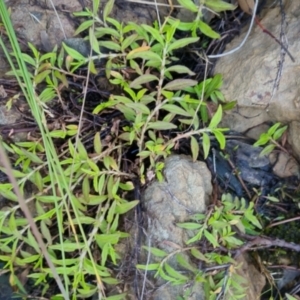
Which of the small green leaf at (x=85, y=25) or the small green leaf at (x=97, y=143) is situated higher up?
the small green leaf at (x=85, y=25)

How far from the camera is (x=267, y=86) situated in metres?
Answer: 1.55

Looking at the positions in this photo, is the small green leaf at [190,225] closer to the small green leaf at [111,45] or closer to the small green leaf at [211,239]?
the small green leaf at [211,239]

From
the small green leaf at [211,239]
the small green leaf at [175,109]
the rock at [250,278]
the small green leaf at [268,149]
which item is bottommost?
the rock at [250,278]

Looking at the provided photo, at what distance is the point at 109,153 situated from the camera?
1.54 meters

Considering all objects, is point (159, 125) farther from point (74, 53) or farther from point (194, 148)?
point (74, 53)

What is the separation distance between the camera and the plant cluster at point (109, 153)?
4.81 ft

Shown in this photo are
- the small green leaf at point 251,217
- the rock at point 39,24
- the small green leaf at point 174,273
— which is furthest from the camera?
the rock at point 39,24

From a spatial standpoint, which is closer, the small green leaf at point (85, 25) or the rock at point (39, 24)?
the small green leaf at point (85, 25)

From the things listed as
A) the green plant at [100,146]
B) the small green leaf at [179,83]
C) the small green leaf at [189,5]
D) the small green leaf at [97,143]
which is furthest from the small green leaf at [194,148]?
the small green leaf at [189,5]

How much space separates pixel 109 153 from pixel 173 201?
24 cm

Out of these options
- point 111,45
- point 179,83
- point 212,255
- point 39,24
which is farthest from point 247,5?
point 212,255

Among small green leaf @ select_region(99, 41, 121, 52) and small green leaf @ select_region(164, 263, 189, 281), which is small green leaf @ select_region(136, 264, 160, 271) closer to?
small green leaf @ select_region(164, 263, 189, 281)

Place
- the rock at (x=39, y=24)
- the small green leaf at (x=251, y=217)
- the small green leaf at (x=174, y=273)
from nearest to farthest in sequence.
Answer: the small green leaf at (x=174, y=273) → the small green leaf at (x=251, y=217) → the rock at (x=39, y=24)

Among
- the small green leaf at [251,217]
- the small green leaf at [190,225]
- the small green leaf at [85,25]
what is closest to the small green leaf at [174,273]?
the small green leaf at [190,225]
